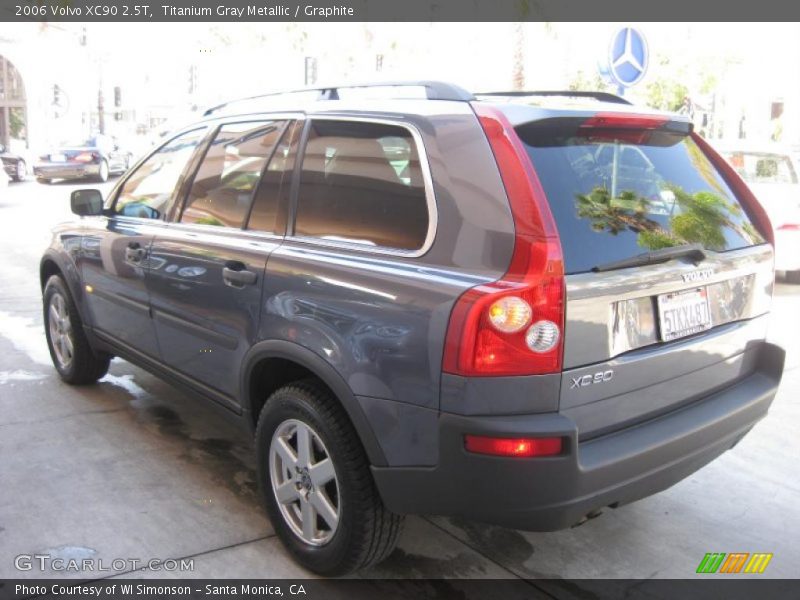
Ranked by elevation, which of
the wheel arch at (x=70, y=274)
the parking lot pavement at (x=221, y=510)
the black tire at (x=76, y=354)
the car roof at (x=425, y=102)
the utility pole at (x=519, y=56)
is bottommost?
the parking lot pavement at (x=221, y=510)

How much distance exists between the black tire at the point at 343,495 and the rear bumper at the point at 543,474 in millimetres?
115

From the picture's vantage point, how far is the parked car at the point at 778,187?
902 cm

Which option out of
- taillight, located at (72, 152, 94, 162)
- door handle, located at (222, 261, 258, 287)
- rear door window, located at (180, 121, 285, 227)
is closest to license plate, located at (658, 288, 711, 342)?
door handle, located at (222, 261, 258, 287)

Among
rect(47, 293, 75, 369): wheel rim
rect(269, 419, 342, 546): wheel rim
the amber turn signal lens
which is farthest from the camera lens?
rect(47, 293, 75, 369): wheel rim

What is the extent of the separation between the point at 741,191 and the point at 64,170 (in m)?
23.6

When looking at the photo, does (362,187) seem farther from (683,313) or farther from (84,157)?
(84,157)

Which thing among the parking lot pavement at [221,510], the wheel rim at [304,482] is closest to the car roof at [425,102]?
the wheel rim at [304,482]

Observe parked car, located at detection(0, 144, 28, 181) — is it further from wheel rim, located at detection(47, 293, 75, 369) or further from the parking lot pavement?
the parking lot pavement

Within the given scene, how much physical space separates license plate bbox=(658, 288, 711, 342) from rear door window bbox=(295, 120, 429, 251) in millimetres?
870

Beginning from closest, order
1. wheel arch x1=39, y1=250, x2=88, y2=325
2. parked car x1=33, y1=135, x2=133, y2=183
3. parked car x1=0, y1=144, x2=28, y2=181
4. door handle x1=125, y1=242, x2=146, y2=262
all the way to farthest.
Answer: door handle x1=125, y1=242, x2=146, y2=262 → wheel arch x1=39, y1=250, x2=88, y2=325 → parked car x1=33, y1=135, x2=133, y2=183 → parked car x1=0, y1=144, x2=28, y2=181

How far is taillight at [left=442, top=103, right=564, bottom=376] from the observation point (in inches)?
92.3

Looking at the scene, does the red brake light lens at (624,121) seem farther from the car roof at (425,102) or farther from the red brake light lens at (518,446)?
the red brake light lens at (518,446)

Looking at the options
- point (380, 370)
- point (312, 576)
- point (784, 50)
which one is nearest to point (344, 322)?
point (380, 370)
